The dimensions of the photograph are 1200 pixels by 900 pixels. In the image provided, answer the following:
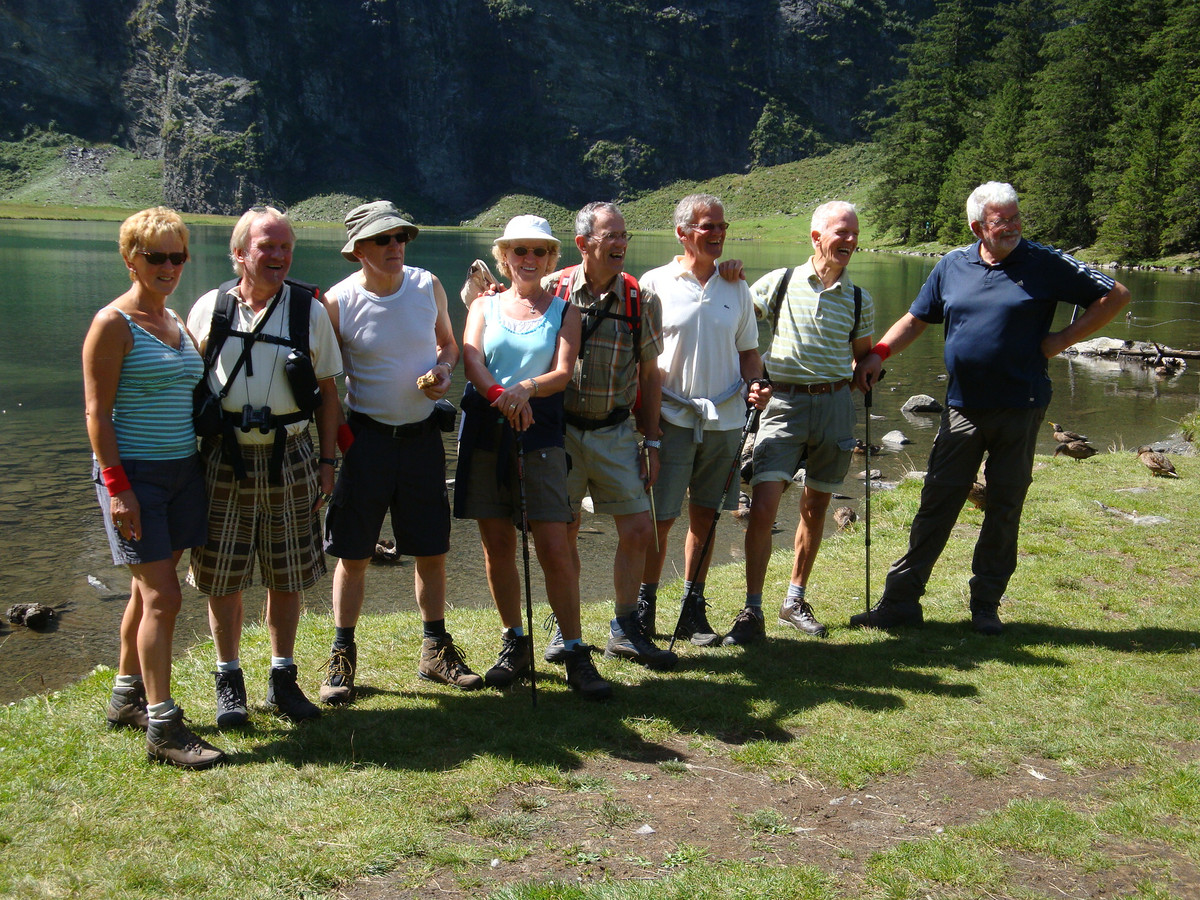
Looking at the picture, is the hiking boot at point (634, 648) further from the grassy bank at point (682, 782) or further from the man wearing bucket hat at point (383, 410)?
the man wearing bucket hat at point (383, 410)

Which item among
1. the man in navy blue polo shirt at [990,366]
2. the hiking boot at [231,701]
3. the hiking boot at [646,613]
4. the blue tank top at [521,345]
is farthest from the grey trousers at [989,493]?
the hiking boot at [231,701]

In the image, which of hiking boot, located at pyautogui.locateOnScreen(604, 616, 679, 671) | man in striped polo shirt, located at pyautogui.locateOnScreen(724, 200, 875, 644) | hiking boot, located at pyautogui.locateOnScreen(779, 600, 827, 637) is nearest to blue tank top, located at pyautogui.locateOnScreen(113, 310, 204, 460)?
Result: hiking boot, located at pyautogui.locateOnScreen(604, 616, 679, 671)

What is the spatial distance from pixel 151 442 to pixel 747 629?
402cm

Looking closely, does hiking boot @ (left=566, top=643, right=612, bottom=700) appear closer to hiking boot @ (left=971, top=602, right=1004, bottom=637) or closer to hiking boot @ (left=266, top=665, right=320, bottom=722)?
hiking boot @ (left=266, top=665, right=320, bottom=722)

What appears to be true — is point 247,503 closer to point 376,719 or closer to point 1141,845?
point 376,719

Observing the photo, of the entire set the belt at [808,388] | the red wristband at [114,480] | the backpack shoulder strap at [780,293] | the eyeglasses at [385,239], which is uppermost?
the eyeglasses at [385,239]

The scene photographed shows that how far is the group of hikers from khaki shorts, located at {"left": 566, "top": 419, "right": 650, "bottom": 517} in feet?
0.05

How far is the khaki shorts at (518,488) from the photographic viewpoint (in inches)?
225

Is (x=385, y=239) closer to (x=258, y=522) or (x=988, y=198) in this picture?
(x=258, y=522)

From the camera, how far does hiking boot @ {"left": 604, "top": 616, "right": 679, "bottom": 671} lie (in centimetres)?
627

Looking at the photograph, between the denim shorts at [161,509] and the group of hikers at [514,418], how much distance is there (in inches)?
0.6

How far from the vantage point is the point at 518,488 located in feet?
19.0

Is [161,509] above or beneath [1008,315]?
beneath

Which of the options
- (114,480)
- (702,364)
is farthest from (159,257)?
(702,364)
